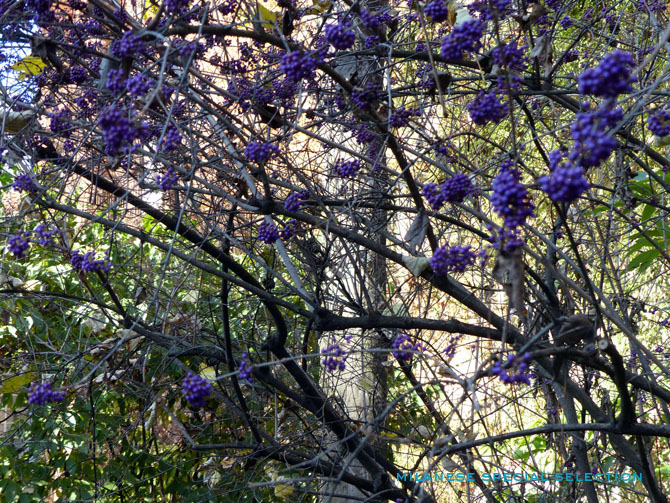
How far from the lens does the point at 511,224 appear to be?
1070 millimetres

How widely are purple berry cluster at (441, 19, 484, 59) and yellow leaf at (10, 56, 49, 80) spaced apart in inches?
63.0

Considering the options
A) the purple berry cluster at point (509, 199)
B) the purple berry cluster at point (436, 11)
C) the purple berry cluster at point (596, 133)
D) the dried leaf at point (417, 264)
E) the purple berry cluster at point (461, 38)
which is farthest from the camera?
the dried leaf at point (417, 264)

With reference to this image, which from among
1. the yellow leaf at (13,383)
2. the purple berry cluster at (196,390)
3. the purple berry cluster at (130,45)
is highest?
the purple berry cluster at (130,45)

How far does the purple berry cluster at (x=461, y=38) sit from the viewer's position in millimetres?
1312

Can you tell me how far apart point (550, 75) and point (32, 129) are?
1.76m

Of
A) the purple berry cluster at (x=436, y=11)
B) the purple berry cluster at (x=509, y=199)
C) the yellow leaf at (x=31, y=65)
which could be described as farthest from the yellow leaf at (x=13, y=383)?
the purple berry cluster at (x=509, y=199)

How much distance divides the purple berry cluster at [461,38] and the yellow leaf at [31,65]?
1.60 m

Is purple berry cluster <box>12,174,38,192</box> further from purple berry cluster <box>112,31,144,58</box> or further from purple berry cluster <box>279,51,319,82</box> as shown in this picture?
purple berry cluster <box>279,51,319,82</box>

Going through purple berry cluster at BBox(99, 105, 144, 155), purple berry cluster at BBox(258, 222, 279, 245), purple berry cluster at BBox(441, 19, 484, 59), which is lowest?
purple berry cluster at BBox(99, 105, 144, 155)

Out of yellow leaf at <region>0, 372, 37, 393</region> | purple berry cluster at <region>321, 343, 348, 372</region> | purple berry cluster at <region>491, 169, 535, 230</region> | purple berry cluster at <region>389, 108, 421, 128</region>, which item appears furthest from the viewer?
yellow leaf at <region>0, 372, 37, 393</region>

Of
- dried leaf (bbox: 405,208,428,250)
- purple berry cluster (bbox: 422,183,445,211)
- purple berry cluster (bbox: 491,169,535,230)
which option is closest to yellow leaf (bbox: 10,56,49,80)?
dried leaf (bbox: 405,208,428,250)

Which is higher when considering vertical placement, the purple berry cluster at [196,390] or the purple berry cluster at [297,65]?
the purple berry cluster at [297,65]

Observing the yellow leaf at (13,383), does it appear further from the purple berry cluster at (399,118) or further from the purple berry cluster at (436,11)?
the purple berry cluster at (436,11)

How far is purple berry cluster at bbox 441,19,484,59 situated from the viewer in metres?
1.31
